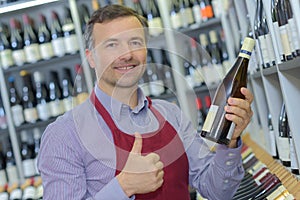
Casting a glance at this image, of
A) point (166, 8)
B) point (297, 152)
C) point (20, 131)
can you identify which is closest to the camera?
point (297, 152)

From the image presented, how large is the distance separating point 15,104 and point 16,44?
429mm

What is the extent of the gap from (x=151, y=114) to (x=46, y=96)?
→ 10.6 feet

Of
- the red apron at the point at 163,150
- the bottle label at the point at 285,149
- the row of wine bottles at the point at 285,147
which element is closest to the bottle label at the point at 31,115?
the row of wine bottles at the point at 285,147

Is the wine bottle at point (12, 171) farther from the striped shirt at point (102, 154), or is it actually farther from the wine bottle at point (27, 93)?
the striped shirt at point (102, 154)

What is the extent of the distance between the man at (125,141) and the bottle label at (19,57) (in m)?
2.88

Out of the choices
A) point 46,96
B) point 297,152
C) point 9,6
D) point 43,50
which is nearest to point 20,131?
point 46,96

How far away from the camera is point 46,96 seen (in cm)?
453

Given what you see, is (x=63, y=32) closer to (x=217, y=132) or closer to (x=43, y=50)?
(x=43, y=50)

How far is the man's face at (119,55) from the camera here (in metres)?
1.16

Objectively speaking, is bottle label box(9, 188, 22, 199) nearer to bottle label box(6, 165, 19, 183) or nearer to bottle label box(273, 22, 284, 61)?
bottle label box(6, 165, 19, 183)

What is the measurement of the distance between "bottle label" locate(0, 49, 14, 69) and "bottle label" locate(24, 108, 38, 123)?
1.09ft

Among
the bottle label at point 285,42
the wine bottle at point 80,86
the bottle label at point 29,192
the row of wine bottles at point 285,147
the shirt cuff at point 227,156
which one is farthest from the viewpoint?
the bottle label at point 29,192

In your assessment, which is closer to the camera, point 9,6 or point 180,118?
point 180,118

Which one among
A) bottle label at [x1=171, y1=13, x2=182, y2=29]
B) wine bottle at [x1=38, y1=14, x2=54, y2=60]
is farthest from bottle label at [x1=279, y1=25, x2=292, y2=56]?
wine bottle at [x1=38, y1=14, x2=54, y2=60]
